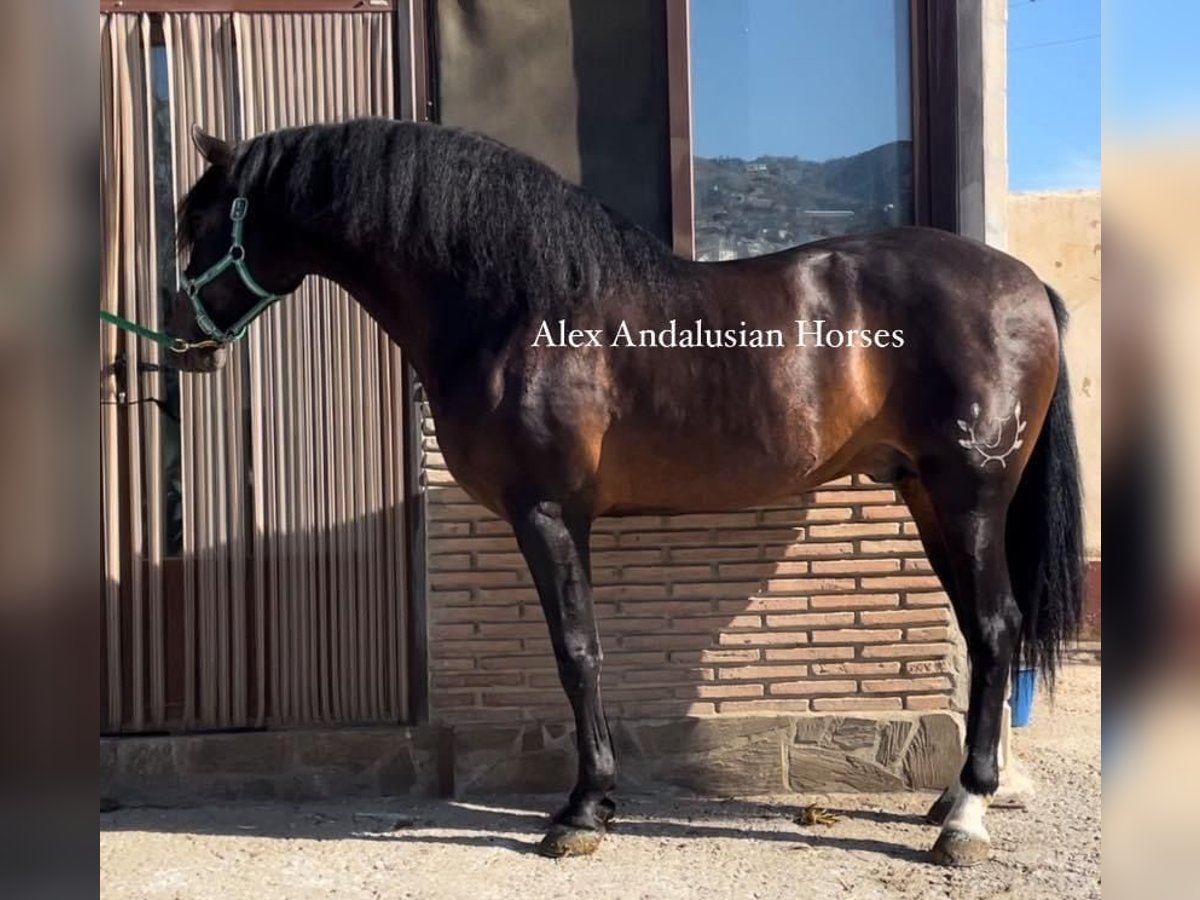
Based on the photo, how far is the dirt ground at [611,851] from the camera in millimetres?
3096

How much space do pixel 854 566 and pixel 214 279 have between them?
242cm

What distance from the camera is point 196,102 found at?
3.99 meters

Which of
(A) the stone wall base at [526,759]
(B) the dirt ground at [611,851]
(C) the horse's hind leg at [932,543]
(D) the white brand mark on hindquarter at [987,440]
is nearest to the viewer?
(B) the dirt ground at [611,851]

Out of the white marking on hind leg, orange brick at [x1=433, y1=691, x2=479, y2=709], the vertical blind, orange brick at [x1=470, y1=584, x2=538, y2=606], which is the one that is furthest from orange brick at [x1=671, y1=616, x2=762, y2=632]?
the vertical blind

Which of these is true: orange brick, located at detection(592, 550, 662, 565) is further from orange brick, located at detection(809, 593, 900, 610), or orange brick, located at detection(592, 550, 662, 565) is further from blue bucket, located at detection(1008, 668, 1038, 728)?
blue bucket, located at detection(1008, 668, 1038, 728)

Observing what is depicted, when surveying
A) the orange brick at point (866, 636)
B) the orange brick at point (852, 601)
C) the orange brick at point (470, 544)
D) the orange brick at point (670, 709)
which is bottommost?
the orange brick at point (670, 709)

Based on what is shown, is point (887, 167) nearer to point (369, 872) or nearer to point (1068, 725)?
point (1068, 725)

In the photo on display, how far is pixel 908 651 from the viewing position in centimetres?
387

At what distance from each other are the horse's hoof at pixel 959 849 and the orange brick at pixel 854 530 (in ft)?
3.48

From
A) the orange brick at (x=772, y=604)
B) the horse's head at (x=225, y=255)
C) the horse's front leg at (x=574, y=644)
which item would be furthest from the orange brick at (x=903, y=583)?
the horse's head at (x=225, y=255)

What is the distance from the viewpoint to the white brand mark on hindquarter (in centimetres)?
320

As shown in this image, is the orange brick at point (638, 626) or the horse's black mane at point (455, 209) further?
the orange brick at point (638, 626)

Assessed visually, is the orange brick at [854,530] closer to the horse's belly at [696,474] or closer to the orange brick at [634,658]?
the horse's belly at [696,474]

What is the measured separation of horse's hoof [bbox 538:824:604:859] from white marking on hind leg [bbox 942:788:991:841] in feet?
3.59
